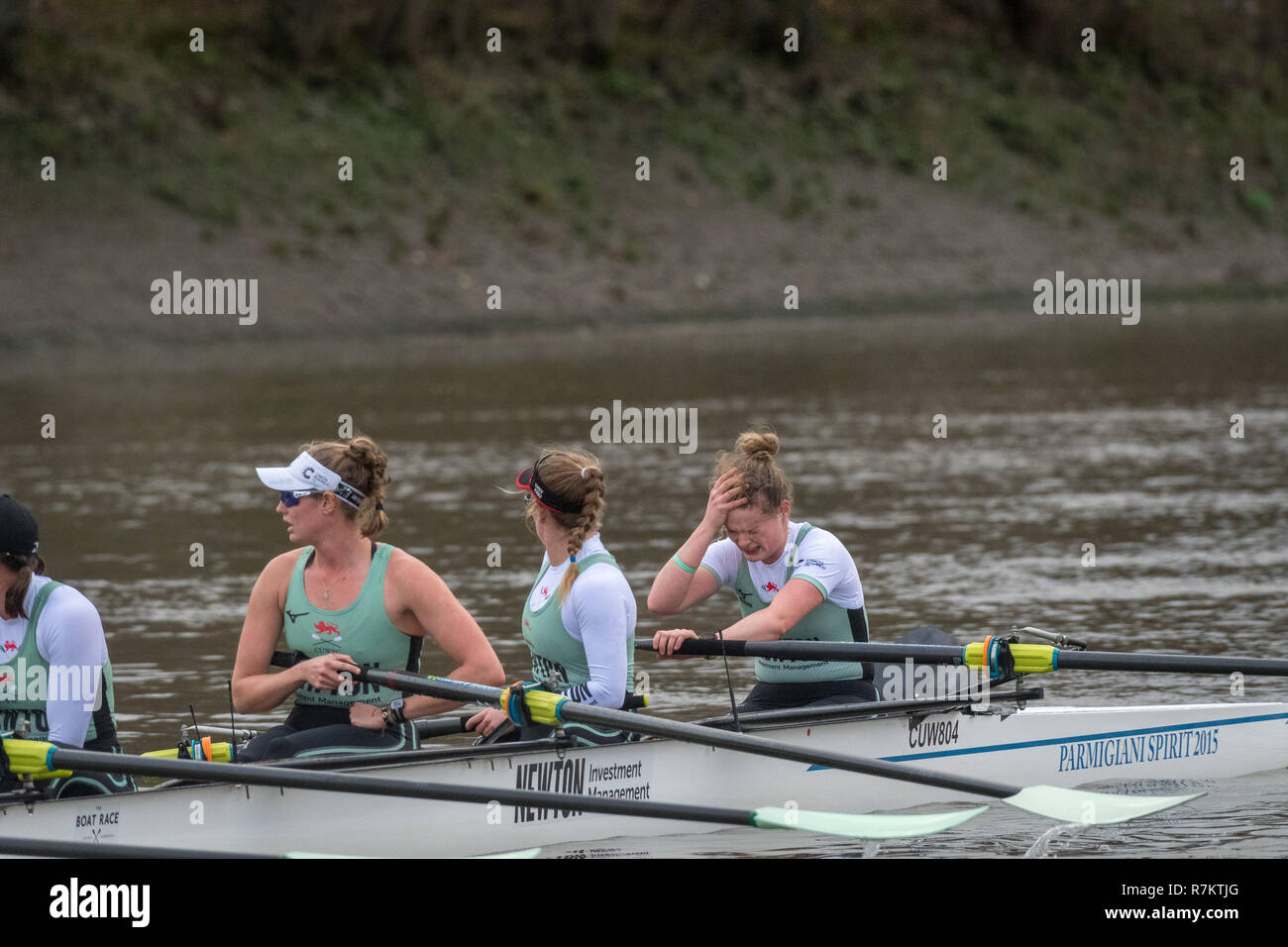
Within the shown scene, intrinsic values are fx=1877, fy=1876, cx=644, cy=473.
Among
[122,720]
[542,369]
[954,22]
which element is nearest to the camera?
[122,720]

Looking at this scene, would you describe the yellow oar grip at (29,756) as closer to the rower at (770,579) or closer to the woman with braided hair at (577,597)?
the woman with braided hair at (577,597)

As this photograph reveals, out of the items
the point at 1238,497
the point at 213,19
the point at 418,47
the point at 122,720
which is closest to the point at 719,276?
the point at 418,47

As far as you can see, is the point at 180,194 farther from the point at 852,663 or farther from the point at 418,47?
the point at 852,663

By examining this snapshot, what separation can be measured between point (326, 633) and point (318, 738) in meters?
0.41

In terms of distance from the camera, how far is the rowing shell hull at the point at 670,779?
6758mm

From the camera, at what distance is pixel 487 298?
32.4m

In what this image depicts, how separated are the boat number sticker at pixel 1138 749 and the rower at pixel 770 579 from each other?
1.01 meters

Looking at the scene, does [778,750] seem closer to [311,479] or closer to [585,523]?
[585,523]

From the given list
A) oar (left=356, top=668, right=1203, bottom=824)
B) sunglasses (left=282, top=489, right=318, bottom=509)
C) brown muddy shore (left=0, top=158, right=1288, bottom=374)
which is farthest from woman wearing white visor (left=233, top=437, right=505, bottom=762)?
brown muddy shore (left=0, top=158, right=1288, bottom=374)

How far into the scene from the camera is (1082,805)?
7.36m

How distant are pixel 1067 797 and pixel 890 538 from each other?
7.26 metres

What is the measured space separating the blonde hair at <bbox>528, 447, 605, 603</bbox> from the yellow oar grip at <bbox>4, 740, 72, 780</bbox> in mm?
1957

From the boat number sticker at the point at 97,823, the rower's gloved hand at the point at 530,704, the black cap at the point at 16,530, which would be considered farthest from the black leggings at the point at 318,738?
the black cap at the point at 16,530
